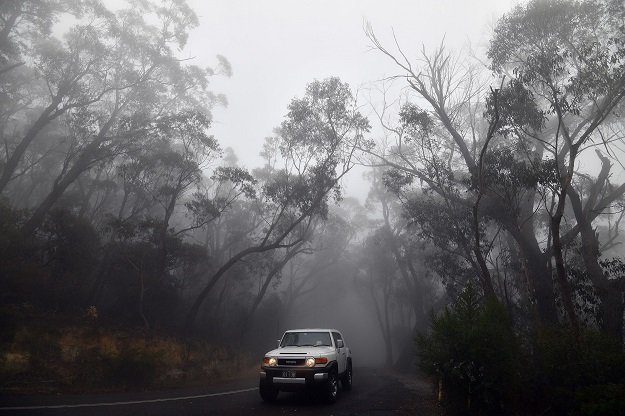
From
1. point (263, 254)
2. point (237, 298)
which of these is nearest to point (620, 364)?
point (263, 254)

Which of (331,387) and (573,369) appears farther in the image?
(331,387)

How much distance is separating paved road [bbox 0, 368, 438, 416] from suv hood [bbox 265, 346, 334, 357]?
3.69 feet

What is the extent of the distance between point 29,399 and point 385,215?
109 feet

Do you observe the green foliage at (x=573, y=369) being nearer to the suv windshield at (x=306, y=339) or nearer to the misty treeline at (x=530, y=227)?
the misty treeline at (x=530, y=227)

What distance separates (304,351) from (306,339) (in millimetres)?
1351

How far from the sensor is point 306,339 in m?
11.4

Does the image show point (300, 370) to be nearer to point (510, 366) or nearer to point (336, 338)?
point (336, 338)

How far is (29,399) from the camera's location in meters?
9.33

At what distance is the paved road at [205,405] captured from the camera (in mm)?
8445

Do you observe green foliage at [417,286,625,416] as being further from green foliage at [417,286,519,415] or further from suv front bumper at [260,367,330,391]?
suv front bumper at [260,367,330,391]

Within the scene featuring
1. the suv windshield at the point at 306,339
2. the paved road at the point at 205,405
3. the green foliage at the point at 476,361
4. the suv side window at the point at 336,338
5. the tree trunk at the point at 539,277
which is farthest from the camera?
the tree trunk at the point at 539,277

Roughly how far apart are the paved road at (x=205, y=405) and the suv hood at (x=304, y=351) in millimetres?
1124

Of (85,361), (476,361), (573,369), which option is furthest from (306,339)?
(85,361)

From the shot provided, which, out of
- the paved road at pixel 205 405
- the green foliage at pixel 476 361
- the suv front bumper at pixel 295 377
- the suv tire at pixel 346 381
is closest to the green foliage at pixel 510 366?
the green foliage at pixel 476 361
